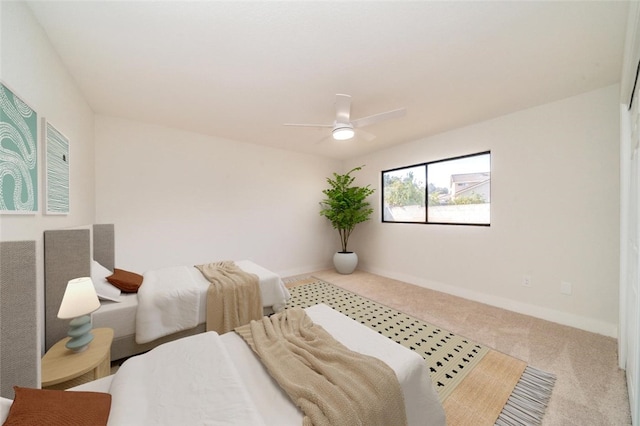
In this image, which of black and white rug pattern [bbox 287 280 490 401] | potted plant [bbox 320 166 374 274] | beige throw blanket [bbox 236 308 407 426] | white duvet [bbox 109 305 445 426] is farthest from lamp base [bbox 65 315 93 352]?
potted plant [bbox 320 166 374 274]

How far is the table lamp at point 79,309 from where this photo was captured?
50.7 inches

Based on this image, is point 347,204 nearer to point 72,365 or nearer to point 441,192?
point 441,192

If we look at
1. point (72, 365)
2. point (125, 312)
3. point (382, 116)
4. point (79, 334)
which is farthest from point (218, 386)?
point (382, 116)

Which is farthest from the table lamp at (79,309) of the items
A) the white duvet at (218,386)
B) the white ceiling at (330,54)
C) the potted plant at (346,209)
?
the potted plant at (346,209)

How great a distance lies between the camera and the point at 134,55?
180cm

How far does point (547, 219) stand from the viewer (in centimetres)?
260

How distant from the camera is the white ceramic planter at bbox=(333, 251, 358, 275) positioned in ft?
14.7

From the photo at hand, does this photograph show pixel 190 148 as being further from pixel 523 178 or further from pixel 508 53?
pixel 523 178

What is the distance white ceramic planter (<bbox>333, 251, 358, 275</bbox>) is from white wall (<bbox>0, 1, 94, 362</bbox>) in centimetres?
365

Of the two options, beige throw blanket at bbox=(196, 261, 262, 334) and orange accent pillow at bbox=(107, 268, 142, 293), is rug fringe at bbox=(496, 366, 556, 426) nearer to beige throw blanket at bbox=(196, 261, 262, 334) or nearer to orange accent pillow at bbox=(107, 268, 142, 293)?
beige throw blanket at bbox=(196, 261, 262, 334)

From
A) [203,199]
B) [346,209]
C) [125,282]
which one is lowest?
[125,282]

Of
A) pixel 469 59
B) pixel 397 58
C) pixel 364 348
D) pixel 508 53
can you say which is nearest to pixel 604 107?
pixel 508 53

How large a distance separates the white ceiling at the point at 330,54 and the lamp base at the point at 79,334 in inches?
74.6

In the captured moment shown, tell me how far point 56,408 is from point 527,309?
388cm
